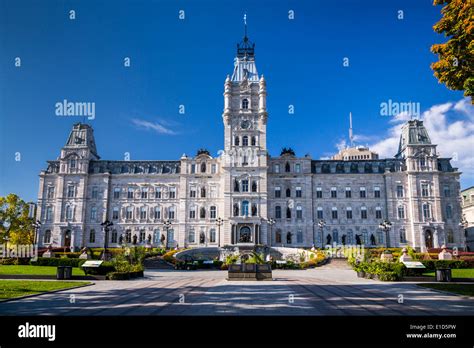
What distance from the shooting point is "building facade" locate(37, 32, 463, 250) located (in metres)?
58.4

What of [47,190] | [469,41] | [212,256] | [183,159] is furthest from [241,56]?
[469,41]

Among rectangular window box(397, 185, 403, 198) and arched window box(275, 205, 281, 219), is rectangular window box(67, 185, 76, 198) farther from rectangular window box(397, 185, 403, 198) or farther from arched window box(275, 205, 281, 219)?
rectangular window box(397, 185, 403, 198)

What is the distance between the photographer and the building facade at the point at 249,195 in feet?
192

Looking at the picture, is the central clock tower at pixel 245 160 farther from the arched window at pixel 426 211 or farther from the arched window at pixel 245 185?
the arched window at pixel 426 211

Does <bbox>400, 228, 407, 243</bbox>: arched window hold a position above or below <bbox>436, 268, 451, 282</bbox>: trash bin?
above

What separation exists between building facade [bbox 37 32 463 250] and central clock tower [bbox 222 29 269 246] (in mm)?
159

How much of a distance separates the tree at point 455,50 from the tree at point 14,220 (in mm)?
59235

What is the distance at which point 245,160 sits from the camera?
58906 millimetres

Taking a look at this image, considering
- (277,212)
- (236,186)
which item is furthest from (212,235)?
(277,212)

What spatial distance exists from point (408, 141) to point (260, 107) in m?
25.1

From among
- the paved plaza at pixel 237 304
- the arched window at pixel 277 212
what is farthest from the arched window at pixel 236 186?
the paved plaza at pixel 237 304

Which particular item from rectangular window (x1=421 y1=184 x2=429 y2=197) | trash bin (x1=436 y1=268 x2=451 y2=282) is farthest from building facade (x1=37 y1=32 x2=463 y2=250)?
trash bin (x1=436 y1=268 x2=451 y2=282)
